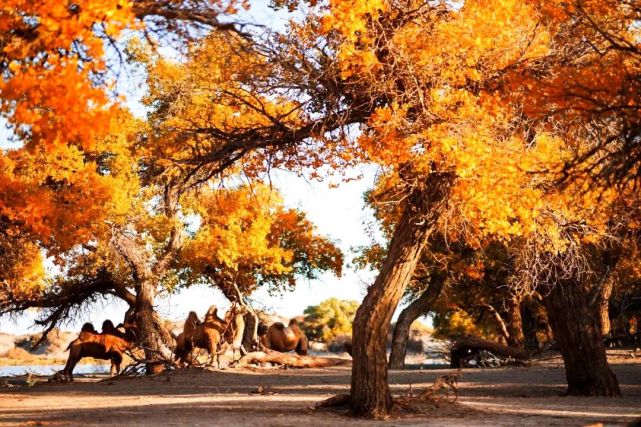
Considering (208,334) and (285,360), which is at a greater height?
(208,334)

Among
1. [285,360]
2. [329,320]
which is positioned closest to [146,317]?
[285,360]

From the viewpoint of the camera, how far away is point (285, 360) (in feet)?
85.1

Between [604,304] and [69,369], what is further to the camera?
[604,304]

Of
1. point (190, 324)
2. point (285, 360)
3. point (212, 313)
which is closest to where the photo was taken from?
point (190, 324)

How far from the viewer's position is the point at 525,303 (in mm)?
33469

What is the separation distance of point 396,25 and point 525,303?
22988 mm

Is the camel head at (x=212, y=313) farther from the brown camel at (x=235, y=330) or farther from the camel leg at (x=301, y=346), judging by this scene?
the camel leg at (x=301, y=346)

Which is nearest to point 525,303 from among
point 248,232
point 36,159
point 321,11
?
point 248,232

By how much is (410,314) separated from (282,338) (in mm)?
4700

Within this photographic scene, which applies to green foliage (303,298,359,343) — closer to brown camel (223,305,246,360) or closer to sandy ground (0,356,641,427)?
brown camel (223,305,246,360)

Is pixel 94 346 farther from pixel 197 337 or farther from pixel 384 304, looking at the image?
pixel 384 304

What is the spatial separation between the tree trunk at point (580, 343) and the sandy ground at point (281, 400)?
431 millimetres

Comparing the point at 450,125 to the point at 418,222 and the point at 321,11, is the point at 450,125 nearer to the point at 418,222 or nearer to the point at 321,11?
the point at 418,222

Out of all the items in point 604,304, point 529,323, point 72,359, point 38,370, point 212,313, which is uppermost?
point 604,304
